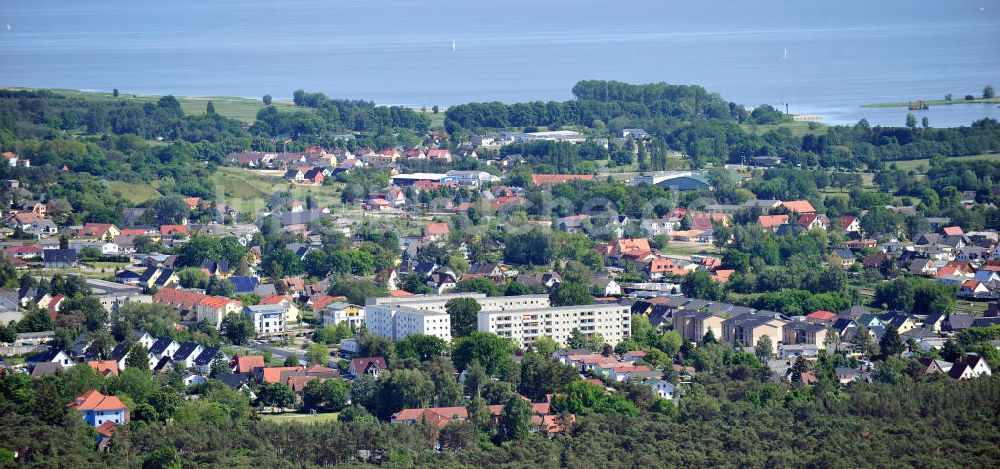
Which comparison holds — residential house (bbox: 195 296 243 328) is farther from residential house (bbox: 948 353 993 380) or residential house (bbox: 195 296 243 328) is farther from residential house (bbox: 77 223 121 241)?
residential house (bbox: 948 353 993 380)

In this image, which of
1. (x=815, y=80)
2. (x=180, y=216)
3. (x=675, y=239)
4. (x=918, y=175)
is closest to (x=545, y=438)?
(x=675, y=239)

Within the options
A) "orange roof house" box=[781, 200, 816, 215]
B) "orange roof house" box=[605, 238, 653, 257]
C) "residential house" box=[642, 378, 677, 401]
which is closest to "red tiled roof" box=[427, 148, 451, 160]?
"orange roof house" box=[781, 200, 816, 215]

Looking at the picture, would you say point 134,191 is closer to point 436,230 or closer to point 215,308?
point 436,230

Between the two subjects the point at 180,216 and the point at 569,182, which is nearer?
the point at 180,216

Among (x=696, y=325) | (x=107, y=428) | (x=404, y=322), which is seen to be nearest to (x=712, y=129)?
(x=696, y=325)

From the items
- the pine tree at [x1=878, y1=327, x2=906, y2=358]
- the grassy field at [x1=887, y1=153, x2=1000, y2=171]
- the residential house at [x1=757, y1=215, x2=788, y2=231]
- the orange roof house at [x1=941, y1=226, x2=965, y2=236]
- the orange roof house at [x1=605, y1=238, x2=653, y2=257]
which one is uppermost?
the grassy field at [x1=887, y1=153, x2=1000, y2=171]

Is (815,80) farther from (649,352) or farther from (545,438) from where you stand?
(545,438)
